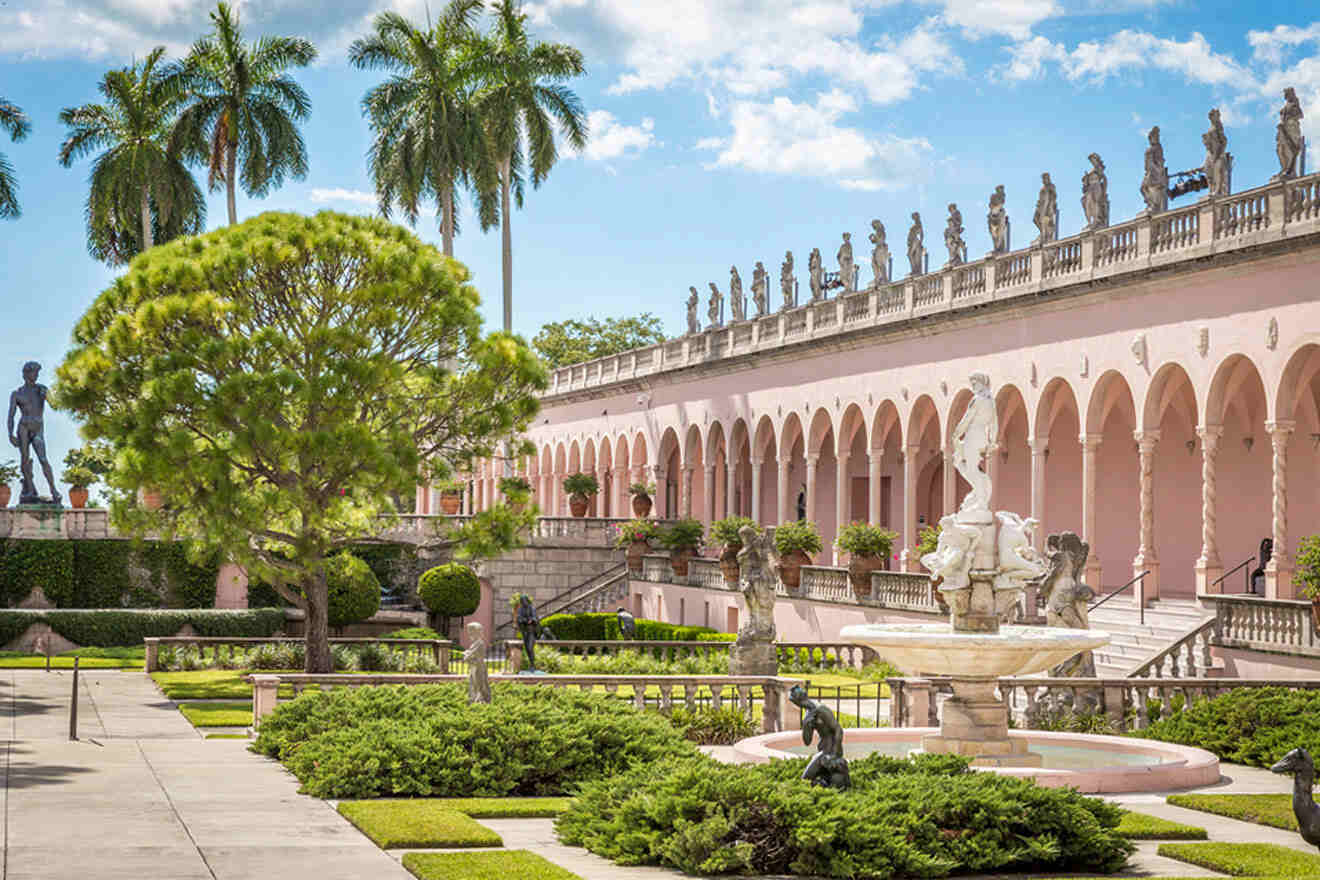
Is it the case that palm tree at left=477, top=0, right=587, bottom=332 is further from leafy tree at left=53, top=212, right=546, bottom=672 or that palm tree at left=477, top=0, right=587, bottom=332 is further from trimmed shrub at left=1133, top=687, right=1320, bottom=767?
trimmed shrub at left=1133, top=687, right=1320, bottom=767

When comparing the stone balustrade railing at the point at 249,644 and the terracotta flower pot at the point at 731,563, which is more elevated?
the terracotta flower pot at the point at 731,563

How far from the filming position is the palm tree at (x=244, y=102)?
50.0 meters

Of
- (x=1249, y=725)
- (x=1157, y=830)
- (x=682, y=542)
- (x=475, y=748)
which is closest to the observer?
(x=1157, y=830)

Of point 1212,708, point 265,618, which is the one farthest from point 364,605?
point 1212,708

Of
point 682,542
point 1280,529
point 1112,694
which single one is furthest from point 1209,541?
point 682,542

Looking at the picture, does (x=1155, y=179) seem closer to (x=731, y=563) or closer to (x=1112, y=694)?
(x=1112, y=694)

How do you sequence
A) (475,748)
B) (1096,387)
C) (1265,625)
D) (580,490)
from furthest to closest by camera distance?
1. (580,490)
2. (1096,387)
3. (1265,625)
4. (475,748)

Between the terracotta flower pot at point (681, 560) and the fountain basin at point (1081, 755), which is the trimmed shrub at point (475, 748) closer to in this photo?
the fountain basin at point (1081, 755)

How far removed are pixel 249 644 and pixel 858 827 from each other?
975 inches

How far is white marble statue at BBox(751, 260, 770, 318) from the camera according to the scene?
51500 millimetres

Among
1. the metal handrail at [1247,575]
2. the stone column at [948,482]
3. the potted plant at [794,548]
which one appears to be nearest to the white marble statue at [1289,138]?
the metal handrail at [1247,575]

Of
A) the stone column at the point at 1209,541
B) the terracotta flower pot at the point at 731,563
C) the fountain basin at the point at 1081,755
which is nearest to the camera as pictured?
the fountain basin at the point at 1081,755

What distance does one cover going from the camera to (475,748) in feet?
52.2

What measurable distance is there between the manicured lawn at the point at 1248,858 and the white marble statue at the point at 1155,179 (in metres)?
20.2
